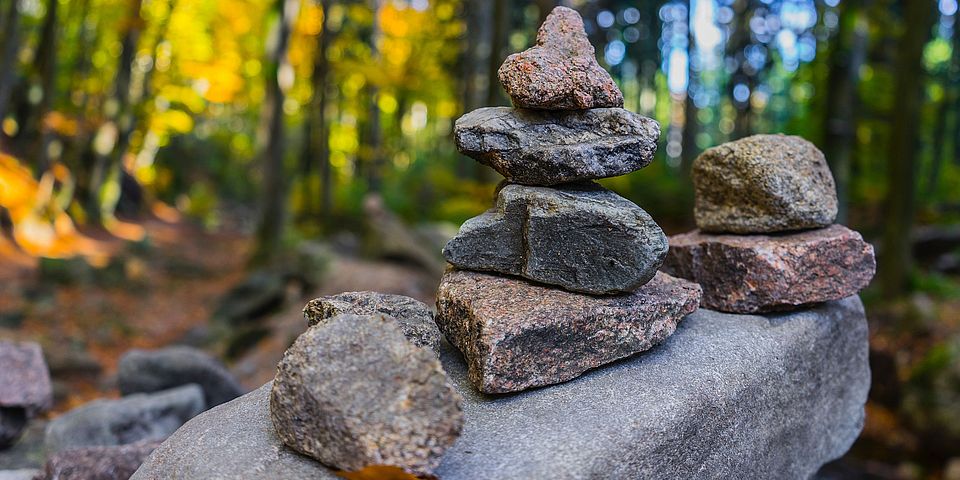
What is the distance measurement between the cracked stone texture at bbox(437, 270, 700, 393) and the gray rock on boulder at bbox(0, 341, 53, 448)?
2.99 metres

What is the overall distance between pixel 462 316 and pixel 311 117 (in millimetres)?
19076

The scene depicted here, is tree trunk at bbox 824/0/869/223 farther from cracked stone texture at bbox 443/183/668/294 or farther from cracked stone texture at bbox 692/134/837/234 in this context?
cracked stone texture at bbox 443/183/668/294

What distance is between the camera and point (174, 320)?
442 inches

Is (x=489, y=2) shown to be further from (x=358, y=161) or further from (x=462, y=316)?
(x=358, y=161)

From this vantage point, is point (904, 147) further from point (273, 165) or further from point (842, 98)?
point (273, 165)

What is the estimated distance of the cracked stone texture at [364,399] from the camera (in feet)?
7.25

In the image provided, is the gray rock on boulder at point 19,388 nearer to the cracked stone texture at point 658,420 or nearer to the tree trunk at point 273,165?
the cracked stone texture at point 658,420

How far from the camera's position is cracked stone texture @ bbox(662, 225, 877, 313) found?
3578mm

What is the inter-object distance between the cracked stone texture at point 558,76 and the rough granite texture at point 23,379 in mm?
3606

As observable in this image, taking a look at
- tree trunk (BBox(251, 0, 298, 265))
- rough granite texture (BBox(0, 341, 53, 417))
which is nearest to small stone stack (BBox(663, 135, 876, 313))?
rough granite texture (BBox(0, 341, 53, 417))

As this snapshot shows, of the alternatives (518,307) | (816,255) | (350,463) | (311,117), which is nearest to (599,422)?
(518,307)

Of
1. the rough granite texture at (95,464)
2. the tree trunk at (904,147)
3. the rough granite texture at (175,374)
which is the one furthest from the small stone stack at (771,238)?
the tree trunk at (904,147)

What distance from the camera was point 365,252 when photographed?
12180mm

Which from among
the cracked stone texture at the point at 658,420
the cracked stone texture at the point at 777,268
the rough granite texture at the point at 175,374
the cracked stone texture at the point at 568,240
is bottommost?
the rough granite texture at the point at 175,374
